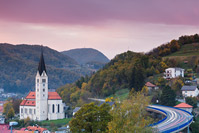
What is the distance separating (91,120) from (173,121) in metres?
17.4

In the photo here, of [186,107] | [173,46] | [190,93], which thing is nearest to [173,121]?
[186,107]

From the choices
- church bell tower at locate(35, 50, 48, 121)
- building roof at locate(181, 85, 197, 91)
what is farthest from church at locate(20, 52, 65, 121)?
building roof at locate(181, 85, 197, 91)

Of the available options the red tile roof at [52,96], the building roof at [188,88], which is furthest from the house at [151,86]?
the red tile roof at [52,96]

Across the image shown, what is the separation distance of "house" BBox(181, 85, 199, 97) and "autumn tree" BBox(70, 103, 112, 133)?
138ft

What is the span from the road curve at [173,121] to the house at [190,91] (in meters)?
12.7

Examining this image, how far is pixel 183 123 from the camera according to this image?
2080 inches

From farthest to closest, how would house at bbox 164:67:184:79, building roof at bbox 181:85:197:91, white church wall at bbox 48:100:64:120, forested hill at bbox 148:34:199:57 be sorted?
forested hill at bbox 148:34:199:57 → house at bbox 164:67:184:79 → white church wall at bbox 48:100:64:120 → building roof at bbox 181:85:197:91

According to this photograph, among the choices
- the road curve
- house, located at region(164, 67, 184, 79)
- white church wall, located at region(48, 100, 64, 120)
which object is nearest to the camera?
the road curve

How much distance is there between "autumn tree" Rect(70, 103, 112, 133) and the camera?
40625 mm

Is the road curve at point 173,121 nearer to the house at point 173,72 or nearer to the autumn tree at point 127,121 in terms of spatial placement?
the autumn tree at point 127,121

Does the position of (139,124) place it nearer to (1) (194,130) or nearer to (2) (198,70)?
(1) (194,130)

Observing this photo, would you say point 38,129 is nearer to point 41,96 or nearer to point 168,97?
point 41,96

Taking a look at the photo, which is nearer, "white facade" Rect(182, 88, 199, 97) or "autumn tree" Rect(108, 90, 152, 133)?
"autumn tree" Rect(108, 90, 152, 133)

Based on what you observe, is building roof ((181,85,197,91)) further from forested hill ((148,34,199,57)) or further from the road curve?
forested hill ((148,34,199,57))
